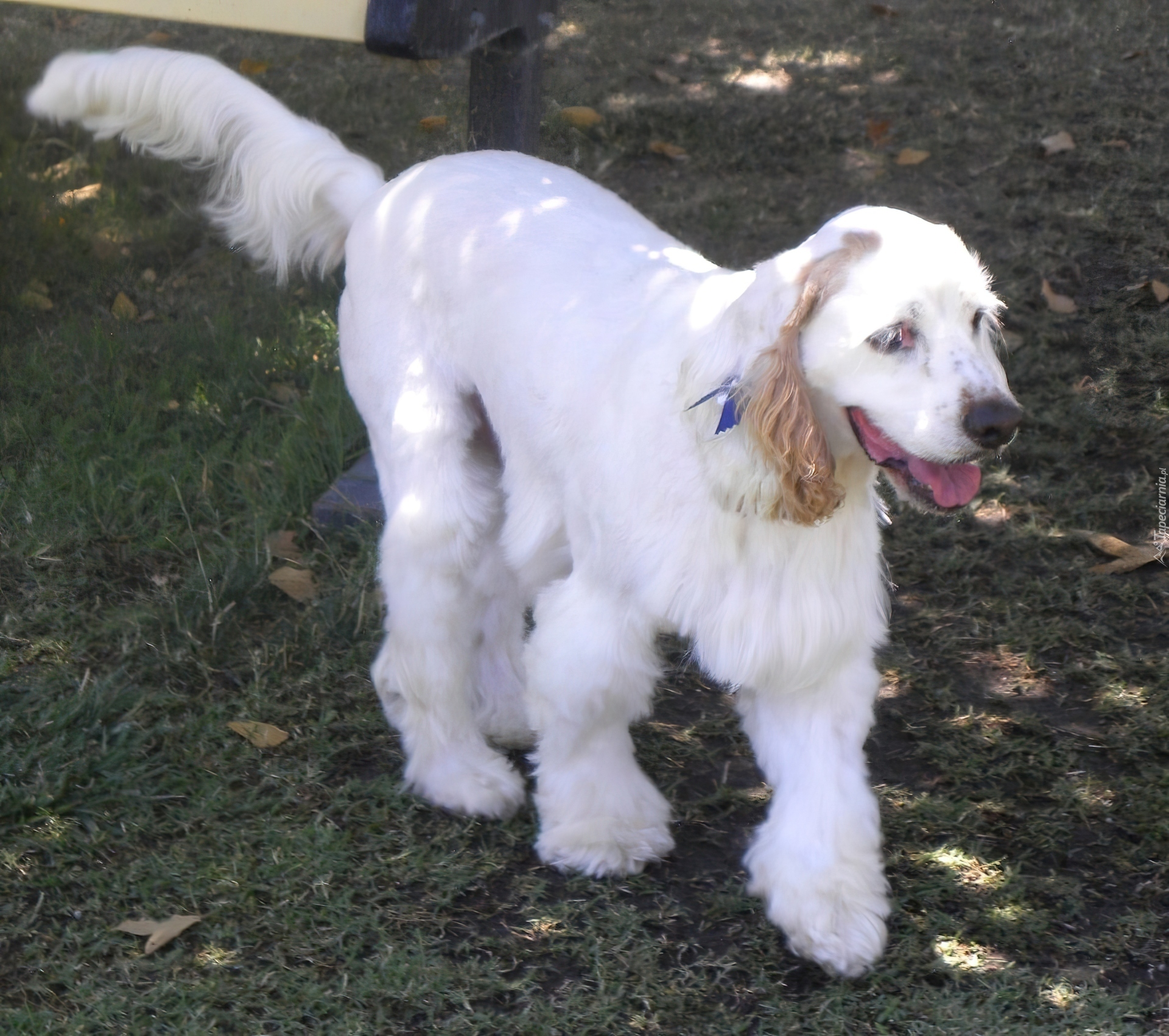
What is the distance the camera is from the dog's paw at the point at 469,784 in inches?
130

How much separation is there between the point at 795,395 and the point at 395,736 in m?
1.77

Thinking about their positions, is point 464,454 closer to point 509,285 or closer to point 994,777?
point 509,285

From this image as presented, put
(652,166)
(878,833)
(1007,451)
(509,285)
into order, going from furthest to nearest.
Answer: (652,166) → (1007,451) → (509,285) → (878,833)

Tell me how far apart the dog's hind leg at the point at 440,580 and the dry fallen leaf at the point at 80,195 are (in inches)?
143

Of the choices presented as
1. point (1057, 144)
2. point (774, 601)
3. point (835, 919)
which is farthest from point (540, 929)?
point (1057, 144)

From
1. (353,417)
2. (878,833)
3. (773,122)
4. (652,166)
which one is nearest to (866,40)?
(773,122)

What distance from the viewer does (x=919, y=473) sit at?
2410mm

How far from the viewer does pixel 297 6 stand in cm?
367

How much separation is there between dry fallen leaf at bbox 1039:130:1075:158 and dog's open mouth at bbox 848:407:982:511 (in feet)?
15.7

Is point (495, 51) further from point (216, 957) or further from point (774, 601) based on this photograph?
point (216, 957)

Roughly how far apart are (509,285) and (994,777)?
5.87 ft

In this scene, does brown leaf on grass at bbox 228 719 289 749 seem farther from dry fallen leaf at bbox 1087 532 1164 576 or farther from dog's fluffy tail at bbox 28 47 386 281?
dry fallen leaf at bbox 1087 532 1164 576

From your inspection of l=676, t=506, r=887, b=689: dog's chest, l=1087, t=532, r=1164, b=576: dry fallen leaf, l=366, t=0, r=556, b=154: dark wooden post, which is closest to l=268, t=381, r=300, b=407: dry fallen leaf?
l=366, t=0, r=556, b=154: dark wooden post

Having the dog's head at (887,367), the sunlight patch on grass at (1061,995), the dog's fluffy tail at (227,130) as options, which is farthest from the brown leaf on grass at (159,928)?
the sunlight patch on grass at (1061,995)
